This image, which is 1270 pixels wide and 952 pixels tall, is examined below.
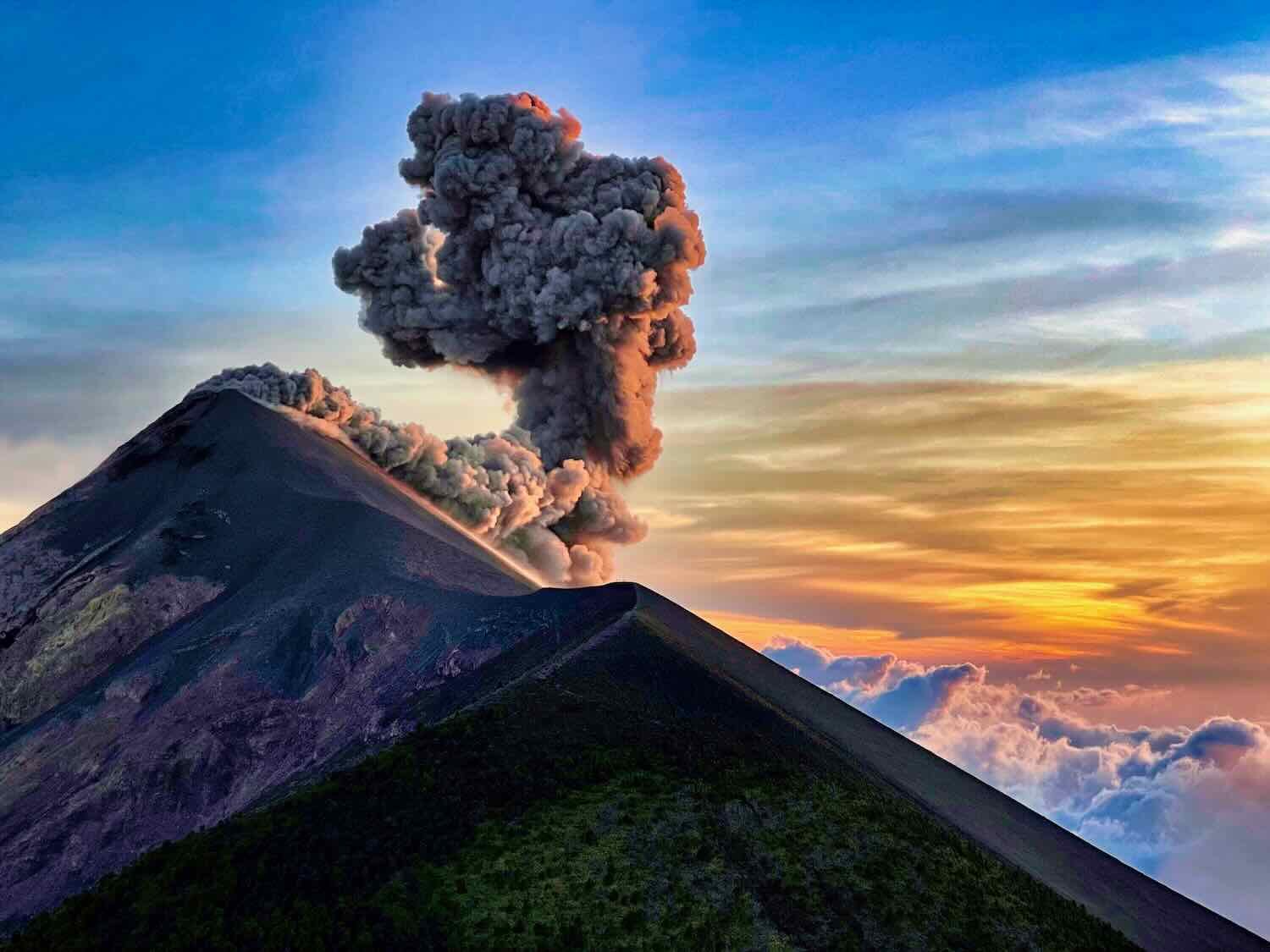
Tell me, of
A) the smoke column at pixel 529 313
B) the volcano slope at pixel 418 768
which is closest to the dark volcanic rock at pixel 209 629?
the volcano slope at pixel 418 768

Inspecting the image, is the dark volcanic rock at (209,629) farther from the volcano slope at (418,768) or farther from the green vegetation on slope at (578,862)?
the green vegetation on slope at (578,862)

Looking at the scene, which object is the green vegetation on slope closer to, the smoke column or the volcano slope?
the volcano slope

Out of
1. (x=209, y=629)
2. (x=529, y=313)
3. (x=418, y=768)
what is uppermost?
(x=529, y=313)

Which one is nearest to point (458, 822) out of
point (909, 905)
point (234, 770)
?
point (909, 905)

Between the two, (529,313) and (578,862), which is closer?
(578,862)

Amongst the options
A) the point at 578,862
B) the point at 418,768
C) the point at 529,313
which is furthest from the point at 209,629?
the point at 529,313

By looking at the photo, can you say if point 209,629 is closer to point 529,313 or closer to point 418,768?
point 418,768

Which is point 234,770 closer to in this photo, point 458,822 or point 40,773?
point 40,773
